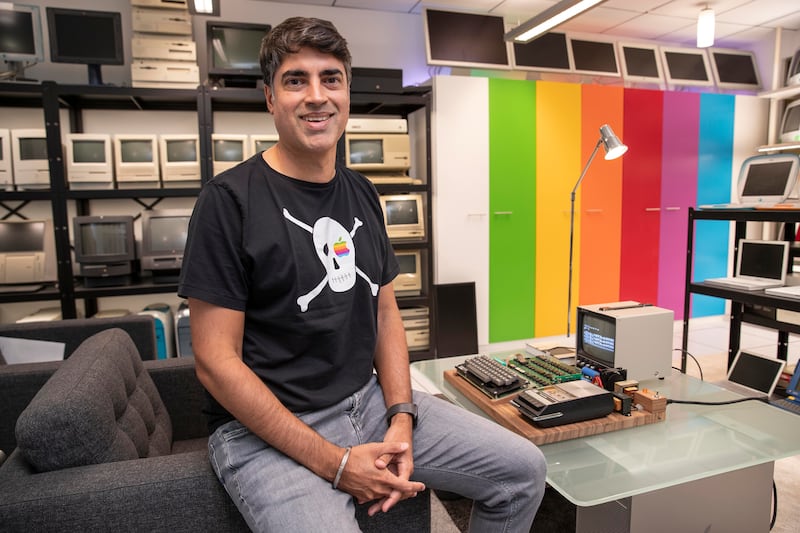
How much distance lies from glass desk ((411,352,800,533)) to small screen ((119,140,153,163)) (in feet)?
8.45

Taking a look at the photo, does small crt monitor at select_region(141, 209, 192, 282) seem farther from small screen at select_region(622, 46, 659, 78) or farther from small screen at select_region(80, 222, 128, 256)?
small screen at select_region(622, 46, 659, 78)

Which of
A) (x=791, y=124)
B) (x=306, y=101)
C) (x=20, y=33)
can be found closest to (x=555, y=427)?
(x=306, y=101)

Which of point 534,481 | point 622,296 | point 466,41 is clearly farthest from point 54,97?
point 622,296

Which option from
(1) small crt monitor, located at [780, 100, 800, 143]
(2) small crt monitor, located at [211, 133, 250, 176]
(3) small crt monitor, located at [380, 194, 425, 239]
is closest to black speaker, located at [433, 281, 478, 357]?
(3) small crt monitor, located at [380, 194, 425, 239]

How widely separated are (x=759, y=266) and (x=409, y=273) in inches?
84.0

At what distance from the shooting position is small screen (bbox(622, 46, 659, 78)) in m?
4.60

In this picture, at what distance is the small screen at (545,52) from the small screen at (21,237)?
3.64 metres

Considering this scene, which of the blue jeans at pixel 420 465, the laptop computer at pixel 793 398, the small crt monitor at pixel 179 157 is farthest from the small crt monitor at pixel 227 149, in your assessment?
the laptop computer at pixel 793 398

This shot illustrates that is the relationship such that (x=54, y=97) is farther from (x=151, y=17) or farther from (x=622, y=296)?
(x=622, y=296)

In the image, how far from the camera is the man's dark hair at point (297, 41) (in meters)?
1.16

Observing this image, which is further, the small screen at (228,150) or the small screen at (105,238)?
the small screen at (228,150)

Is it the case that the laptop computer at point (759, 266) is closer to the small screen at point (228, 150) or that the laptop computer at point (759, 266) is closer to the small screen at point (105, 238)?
the small screen at point (228, 150)

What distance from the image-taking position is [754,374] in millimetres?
2973

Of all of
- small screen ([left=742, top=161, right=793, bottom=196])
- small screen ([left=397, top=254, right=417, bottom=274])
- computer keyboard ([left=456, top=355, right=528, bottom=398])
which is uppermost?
small screen ([left=742, top=161, right=793, bottom=196])
